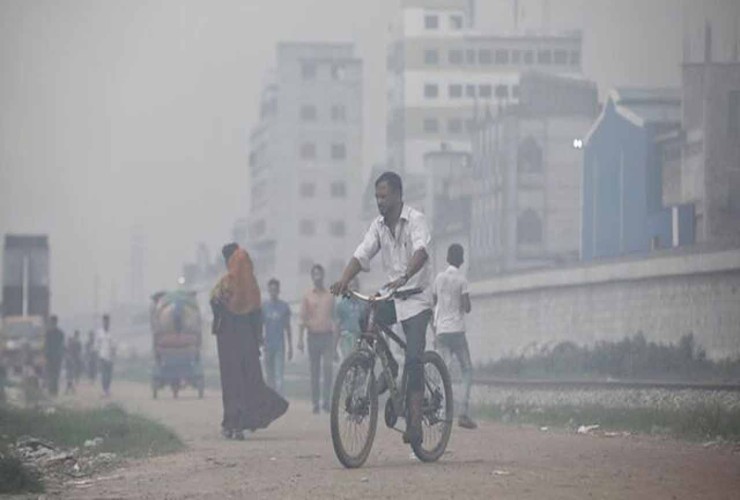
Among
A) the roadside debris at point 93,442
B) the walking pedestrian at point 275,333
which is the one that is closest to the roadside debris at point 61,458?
the roadside debris at point 93,442

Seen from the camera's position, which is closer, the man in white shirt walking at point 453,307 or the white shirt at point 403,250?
the white shirt at point 403,250

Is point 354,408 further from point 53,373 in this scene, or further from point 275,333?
point 53,373

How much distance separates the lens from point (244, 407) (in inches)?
662

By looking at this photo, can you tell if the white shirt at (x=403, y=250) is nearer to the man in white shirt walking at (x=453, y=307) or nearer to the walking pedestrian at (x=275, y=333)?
the man in white shirt walking at (x=453, y=307)

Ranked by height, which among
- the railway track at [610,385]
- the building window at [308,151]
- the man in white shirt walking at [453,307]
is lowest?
the railway track at [610,385]

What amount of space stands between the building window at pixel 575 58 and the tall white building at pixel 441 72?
10.4 ft

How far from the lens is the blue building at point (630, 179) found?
4316cm

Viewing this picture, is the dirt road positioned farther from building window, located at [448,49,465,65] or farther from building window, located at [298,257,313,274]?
building window, located at [298,257,313,274]

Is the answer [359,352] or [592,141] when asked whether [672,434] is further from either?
[592,141]

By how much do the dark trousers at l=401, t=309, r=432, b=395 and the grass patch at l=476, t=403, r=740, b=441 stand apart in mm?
3441

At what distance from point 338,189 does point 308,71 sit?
6.95m

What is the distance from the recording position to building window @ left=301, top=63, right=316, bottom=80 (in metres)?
107

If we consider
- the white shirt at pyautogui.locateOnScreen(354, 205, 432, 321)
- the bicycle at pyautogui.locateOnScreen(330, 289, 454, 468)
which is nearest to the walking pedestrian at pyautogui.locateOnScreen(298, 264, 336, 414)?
the bicycle at pyautogui.locateOnScreen(330, 289, 454, 468)

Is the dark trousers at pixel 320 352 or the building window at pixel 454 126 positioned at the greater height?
the building window at pixel 454 126
